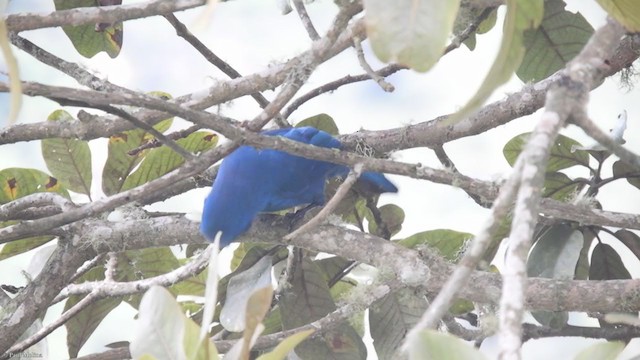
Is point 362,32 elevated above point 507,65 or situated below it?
above

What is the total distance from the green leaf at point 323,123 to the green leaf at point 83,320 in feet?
2.53

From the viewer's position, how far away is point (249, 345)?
1.12m

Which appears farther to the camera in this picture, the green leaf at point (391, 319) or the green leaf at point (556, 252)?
the green leaf at point (391, 319)

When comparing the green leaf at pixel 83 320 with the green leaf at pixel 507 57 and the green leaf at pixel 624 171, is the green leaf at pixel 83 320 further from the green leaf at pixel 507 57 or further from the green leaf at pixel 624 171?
the green leaf at pixel 507 57

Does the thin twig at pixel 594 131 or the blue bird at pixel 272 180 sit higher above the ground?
the blue bird at pixel 272 180

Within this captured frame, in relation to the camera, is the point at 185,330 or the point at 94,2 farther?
the point at 94,2

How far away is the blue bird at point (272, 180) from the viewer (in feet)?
7.44

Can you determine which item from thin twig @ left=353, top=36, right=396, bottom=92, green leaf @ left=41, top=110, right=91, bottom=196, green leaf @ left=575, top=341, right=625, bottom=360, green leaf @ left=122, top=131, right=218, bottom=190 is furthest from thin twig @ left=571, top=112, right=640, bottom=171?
green leaf @ left=41, top=110, right=91, bottom=196

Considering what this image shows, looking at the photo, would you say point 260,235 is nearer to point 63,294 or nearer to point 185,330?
point 63,294

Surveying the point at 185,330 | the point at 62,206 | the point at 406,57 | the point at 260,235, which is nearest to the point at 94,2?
the point at 62,206

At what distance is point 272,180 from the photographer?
242cm

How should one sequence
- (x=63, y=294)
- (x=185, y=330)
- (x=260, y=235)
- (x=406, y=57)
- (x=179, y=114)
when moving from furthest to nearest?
1. (x=63, y=294)
2. (x=260, y=235)
3. (x=179, y=114)
4. (x=185, y=330)
5. (x=406, y=57)

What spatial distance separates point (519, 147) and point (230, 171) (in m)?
0.78

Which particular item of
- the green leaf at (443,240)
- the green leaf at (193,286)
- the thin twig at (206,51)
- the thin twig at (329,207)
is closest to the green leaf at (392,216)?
the green leaf at (443,240)
